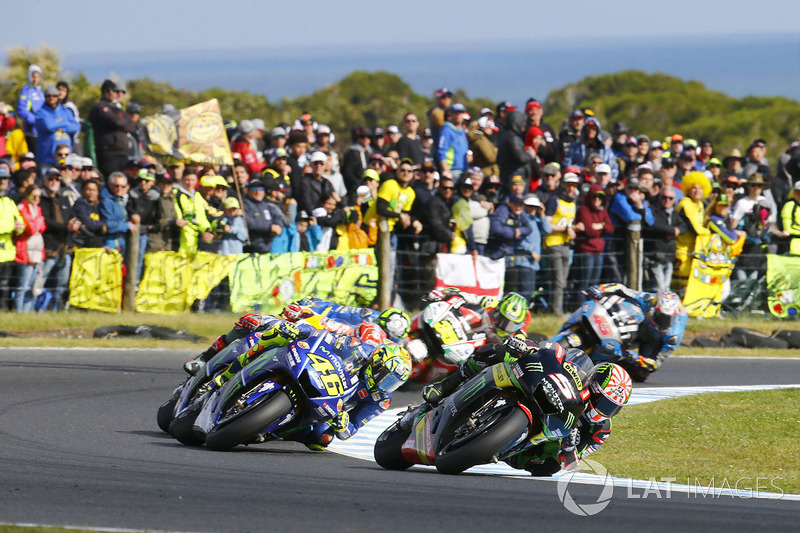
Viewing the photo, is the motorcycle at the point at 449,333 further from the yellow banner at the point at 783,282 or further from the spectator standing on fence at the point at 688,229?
the yellow banner at the point at 783,282

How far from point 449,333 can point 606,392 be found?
345cm

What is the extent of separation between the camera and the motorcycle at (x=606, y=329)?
39.0 feet

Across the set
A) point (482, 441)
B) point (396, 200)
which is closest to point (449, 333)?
point (482, 441)

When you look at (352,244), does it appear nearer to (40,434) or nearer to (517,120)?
(517,120)

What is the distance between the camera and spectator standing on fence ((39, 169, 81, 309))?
14.2 meters

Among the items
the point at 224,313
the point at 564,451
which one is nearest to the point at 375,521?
the point at 564,451

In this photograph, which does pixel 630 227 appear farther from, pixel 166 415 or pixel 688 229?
pixel 166 415

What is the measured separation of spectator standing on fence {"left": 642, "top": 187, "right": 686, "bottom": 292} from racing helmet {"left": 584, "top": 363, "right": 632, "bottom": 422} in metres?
9.54

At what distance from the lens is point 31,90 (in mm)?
15805

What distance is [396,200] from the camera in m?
15.4

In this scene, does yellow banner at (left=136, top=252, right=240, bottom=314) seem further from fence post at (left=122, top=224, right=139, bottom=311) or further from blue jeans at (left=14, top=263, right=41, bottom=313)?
blue jeans at (left=14, top=263, right=41, bottom=313)

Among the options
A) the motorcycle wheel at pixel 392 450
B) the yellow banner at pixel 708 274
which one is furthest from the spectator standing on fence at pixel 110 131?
the motorcycle wheel at pixel 392 450

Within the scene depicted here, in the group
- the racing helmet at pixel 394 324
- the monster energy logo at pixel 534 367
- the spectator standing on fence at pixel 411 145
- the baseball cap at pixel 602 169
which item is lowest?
the racing helmet at pixel 394 324

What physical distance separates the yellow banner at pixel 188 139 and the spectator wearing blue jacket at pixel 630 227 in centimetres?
515
